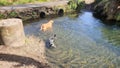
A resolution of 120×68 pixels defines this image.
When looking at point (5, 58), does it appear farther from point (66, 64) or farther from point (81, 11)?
point (81, 11)

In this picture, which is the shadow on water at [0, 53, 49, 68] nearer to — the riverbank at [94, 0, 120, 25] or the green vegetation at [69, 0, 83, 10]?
the riverbank at [94, 0, 120, 25]

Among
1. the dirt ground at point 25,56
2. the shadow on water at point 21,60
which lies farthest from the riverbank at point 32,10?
the shadow on water at point 21,60

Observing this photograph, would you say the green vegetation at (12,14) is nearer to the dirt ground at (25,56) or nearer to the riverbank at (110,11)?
the dirt ground at (25,56)

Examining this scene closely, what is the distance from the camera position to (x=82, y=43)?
19.0m

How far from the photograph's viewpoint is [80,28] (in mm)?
23703

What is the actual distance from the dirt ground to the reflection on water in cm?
64

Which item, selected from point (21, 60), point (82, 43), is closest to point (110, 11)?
point (82, 43)

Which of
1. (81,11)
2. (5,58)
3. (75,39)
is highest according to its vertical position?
(5,58)

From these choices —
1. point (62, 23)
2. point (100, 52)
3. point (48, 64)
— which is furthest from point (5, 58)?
point (62, 23)

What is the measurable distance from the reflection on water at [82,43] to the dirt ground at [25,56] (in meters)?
0.64

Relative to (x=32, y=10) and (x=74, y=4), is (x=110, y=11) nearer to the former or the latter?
(x=74, y=4)

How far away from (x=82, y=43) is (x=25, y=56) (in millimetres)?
5426

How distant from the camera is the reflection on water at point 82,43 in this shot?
1541cm

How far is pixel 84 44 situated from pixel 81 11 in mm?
14772
